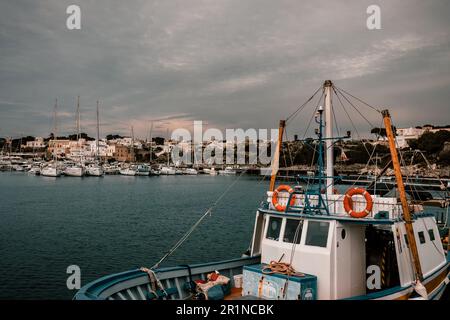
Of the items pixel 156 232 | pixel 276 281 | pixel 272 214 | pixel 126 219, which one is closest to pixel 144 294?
pixel 276 281

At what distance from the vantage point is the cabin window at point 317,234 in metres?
12.2

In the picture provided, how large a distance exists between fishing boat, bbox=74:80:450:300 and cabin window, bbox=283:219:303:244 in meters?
0.02

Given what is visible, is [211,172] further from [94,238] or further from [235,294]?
[235,294]

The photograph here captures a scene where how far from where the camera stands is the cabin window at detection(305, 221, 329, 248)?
12164mm

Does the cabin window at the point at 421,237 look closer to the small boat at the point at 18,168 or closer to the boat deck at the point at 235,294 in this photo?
the boat deck at the point at 235,294

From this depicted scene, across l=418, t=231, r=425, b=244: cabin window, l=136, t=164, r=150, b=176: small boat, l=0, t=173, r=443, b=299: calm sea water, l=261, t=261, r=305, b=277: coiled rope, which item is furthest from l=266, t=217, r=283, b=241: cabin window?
l=136, t=164, r=150, b=176: small boat

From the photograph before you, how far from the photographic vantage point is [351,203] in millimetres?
12555

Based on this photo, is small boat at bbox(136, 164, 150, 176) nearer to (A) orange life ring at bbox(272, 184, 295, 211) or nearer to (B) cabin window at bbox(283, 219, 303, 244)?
(A) orange life ring at bbox(272, 184, 295, 211)

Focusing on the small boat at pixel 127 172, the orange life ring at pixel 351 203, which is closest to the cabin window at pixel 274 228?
the orange life ring at pixel 351 203

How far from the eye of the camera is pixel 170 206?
59.1 meters

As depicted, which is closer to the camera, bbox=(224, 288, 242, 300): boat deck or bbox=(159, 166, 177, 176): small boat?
bbox=(224, 288, 242, 300): boat deck
